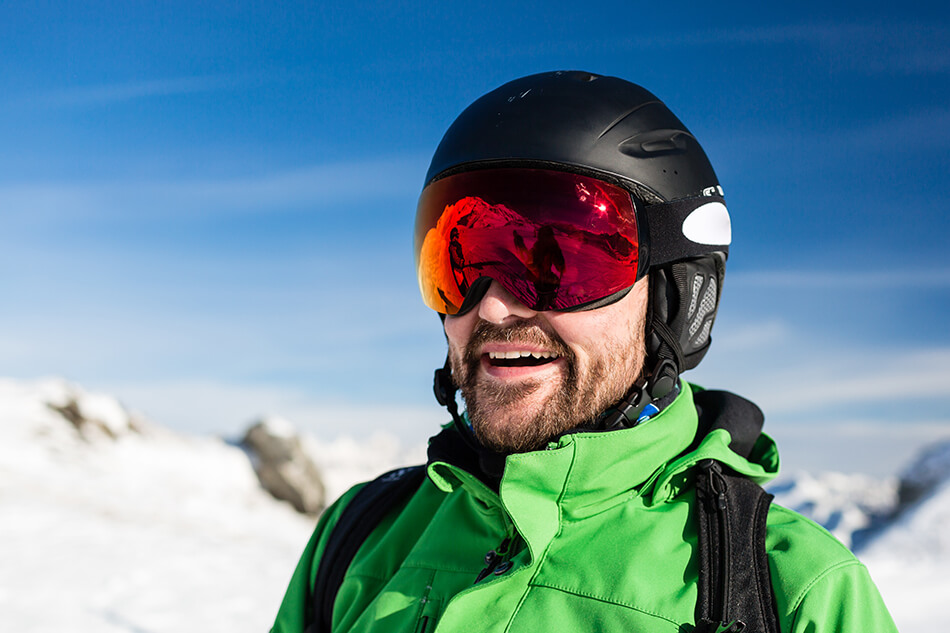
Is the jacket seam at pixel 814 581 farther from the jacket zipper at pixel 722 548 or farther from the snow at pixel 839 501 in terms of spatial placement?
the snow at pixel 839 501

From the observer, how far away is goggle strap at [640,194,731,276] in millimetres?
2139

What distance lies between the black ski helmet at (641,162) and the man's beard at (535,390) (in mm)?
135

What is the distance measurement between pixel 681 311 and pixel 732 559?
32.3 inches

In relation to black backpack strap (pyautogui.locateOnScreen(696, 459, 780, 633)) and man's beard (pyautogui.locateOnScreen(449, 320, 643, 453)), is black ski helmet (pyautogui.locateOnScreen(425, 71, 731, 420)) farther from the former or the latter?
black backpack strap (pyautogui.locateOnScreen(696, 459, 780, 633))

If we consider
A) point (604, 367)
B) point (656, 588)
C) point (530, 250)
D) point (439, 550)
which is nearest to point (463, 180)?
point (530, 250)

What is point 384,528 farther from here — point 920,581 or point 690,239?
point 920,581

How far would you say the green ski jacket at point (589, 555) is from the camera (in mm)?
1544

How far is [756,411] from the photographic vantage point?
2.14 m

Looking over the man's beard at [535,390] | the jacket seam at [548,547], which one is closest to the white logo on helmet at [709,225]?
the man's beard at [535,390]

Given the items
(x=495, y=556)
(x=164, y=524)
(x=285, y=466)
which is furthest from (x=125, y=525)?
(x=495, y=556)

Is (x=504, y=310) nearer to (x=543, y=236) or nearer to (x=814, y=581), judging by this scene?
(x=543, y=236)

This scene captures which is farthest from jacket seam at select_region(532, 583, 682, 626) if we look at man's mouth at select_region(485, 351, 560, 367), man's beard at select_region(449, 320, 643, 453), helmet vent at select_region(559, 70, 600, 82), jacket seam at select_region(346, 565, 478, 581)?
helmet vent at select_region(559, 70, 600, 82)

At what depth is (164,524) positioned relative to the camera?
757 centimetres

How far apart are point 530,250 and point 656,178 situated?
0.48 meters
